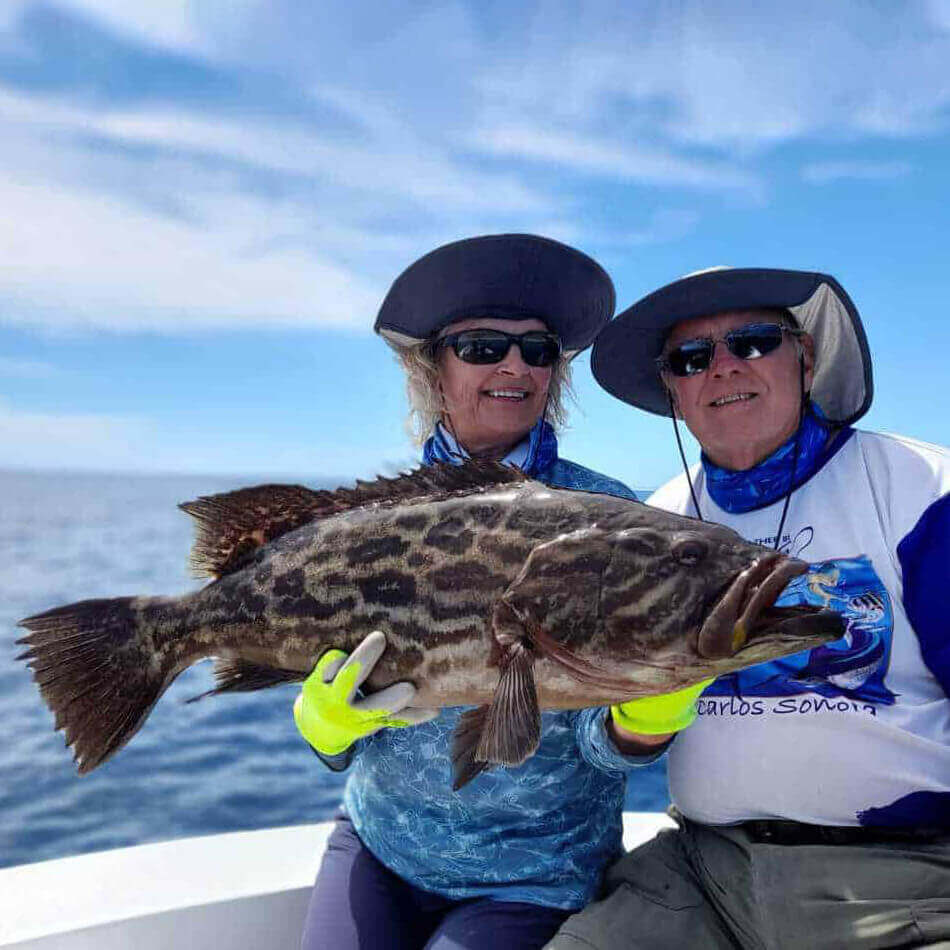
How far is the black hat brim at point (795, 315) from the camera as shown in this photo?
3381 mm

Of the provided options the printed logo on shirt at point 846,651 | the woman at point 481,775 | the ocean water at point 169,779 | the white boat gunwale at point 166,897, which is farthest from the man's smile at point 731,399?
the ocean water at point 169,779

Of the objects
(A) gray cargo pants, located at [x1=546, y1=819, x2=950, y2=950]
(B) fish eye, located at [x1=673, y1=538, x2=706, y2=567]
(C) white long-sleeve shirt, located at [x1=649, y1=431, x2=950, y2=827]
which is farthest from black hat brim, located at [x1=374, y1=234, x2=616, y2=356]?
(A) gray cargo pants, located at [x1=546, y1=819, x2=950, y2=950]

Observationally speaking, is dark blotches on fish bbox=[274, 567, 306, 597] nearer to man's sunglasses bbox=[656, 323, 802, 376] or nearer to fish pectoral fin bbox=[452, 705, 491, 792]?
fish pectoral fin bbox=[452, 705, 491, 792]

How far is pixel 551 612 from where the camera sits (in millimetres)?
2305

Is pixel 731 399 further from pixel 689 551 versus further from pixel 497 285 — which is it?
pixel 689 551

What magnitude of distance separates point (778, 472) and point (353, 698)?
182 centimetres

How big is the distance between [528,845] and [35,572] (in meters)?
30.0

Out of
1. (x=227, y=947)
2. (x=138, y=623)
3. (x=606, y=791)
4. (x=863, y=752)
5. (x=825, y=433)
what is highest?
(x=825, y=433)

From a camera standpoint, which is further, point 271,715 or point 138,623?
point 271,715

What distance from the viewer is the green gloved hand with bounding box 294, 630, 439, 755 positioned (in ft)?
8.19

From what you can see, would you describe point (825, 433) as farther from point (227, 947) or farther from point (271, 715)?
point (271, 715)

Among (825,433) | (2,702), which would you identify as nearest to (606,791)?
(825,433)

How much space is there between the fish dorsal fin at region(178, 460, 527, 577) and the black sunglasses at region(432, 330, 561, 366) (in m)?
0.99

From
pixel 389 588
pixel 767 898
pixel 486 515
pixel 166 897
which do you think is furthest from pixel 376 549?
pixel 166 897
